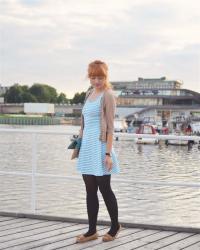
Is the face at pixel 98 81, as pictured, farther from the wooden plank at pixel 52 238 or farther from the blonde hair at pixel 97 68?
the wooden plank at pixel 52 238

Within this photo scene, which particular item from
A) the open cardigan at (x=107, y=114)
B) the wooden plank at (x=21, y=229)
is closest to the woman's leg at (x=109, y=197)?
the open cardigan at (x=107, y=114)

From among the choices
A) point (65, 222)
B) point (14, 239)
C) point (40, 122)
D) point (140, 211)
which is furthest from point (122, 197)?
point (40, 122)

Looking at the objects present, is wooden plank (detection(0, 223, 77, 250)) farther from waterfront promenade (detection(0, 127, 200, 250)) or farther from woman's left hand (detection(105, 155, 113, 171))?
woman's left hand (detection(105, 155, 113, 171))

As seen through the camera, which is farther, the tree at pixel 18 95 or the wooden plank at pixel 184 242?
the tree at pixel 18 95

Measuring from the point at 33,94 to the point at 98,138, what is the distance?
18471 cm

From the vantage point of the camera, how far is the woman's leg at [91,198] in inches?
226

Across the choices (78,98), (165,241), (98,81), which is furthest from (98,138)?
(78,98)

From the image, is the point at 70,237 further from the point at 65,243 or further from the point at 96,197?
the point at 96,197

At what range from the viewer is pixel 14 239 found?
5.78 metres

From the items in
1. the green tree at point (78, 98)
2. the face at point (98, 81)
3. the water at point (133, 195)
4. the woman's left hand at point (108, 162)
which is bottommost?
the water at point (133, 195)

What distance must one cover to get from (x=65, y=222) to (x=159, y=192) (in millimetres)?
6195

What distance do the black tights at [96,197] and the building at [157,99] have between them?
145 meters

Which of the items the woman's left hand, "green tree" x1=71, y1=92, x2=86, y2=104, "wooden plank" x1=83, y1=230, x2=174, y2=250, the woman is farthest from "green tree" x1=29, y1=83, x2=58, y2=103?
the woman's left hand

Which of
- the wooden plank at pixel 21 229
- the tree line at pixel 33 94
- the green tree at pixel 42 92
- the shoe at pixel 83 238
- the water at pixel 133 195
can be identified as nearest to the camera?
the shoe at pixel 83 238
